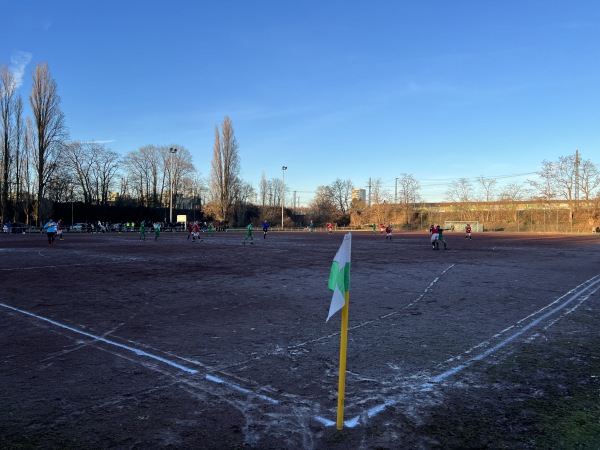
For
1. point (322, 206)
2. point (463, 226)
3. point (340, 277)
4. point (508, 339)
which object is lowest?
point (508, 339)

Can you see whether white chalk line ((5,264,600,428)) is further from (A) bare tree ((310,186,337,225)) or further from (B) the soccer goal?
(A) bare tree ((310,186,337,225))

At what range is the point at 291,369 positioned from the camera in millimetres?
4809

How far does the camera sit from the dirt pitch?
3.37m

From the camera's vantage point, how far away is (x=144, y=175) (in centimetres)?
8312

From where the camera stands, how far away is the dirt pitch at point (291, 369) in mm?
3371

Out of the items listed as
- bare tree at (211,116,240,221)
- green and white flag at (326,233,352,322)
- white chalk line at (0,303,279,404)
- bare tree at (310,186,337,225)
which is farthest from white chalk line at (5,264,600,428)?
bare tree at (310,186,337,225)

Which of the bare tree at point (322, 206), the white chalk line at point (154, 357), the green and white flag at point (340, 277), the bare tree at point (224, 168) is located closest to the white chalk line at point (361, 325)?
the white chalk line at point (154, 357)

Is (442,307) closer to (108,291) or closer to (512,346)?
(512,346)

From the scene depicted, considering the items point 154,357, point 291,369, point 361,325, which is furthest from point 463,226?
point 154,357

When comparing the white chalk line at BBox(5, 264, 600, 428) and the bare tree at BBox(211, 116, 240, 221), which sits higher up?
the bare tree at BBox(211, 116, 240, 221)

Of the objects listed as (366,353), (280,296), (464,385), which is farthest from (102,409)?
(280,296)

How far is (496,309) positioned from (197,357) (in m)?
5.96

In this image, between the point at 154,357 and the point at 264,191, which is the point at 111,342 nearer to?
the point at 154,357

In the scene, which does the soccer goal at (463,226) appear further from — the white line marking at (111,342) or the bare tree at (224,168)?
the white line marking at (111,342)
